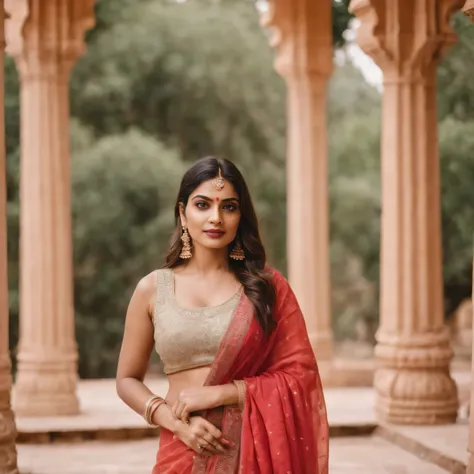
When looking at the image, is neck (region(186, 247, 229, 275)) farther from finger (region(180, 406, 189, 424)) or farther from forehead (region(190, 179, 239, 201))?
finger (region(180, 406, 189, 424))

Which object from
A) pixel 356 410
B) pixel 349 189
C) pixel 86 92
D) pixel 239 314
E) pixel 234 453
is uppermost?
pixel 86 92

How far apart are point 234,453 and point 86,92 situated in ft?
52.1

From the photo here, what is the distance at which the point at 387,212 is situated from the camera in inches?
356

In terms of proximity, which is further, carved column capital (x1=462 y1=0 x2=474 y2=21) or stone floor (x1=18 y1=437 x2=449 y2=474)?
stone floor (x1=18 y1=437 x2=449 y2=474)

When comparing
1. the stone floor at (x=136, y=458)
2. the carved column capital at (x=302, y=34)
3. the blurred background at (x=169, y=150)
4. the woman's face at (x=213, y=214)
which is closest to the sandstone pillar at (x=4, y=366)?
the stone floor at (x=136, y=458)

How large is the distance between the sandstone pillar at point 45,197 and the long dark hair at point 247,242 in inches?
238

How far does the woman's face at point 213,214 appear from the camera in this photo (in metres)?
3.85

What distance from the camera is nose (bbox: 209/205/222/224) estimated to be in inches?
151

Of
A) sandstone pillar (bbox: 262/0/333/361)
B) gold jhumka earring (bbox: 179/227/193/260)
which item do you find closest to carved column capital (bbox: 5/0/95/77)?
sandstone pillar (bbox: 262/0/333/361)

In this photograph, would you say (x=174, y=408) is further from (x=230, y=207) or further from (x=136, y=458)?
(x=136, y=458)

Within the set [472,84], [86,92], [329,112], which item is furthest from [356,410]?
[329,112]

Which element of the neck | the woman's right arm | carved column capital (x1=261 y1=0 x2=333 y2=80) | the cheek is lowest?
the woman's right arm

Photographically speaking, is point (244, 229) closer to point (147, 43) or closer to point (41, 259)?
point (41, 259)

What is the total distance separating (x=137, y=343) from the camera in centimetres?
396
